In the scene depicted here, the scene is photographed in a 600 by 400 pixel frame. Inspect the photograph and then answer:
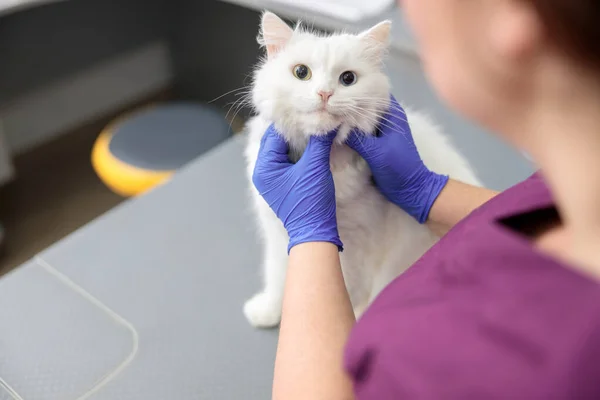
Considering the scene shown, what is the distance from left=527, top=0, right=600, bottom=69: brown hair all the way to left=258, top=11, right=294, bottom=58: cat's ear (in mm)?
528

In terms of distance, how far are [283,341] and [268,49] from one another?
0.46 metres

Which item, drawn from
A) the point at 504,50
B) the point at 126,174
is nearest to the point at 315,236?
the point at 504,50

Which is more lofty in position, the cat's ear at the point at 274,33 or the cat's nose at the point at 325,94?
the cat's ear at the point at 274,33

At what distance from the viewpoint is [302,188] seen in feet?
2.77

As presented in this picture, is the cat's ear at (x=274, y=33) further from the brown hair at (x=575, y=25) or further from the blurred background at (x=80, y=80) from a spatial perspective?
the blurred background at (x=80, y=80)

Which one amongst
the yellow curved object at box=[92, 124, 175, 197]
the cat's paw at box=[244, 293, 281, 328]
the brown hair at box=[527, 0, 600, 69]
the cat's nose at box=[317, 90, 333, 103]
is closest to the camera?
the brown hair at box=[527, 0, 600, 69]

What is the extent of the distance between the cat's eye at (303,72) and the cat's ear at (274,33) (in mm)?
68

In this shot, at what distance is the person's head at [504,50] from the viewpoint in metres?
0.36

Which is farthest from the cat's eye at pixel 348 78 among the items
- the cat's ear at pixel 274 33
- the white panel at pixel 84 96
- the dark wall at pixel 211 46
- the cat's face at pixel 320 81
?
the white panel at pixel 84 96

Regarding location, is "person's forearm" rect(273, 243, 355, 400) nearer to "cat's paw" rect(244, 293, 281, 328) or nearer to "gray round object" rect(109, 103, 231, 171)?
"cat's paw" rect(244, 293, 281, 328)

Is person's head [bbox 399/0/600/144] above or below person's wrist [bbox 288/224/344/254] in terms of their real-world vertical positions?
above

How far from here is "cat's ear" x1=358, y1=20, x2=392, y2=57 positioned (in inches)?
32.8

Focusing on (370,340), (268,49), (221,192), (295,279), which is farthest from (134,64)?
(370,340)

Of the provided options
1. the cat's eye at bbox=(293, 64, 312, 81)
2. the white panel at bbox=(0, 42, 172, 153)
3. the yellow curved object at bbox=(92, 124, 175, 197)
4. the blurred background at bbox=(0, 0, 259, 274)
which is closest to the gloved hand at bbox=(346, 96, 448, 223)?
the cat's eye at bbox=(293, 64, 312, 81)
